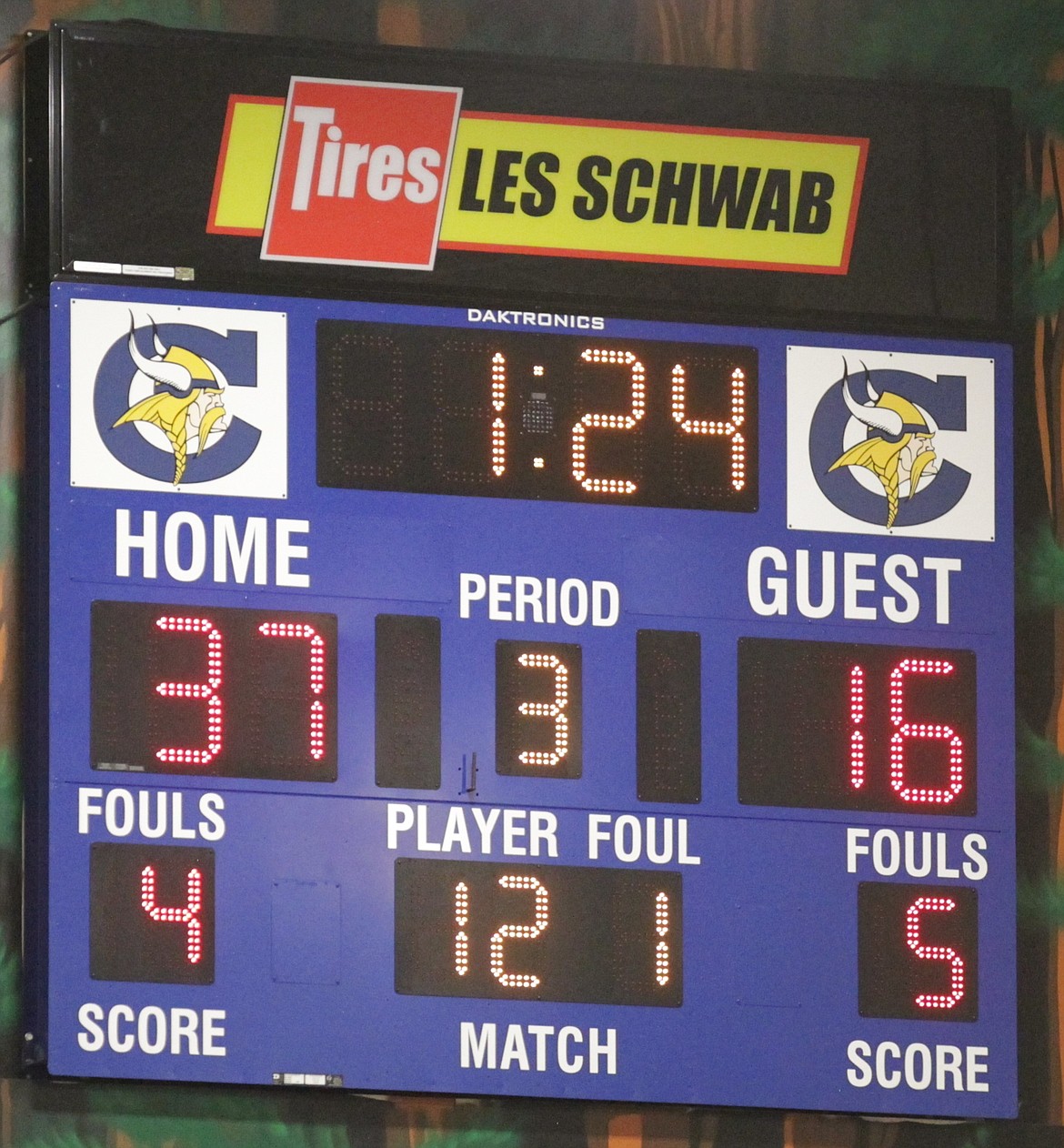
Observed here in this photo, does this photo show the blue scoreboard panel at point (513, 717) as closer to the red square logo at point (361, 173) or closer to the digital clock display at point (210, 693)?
the digital clock display at point (210, 693)

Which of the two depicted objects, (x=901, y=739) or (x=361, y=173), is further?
(x=361, y=173)

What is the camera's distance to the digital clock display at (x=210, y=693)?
561cm

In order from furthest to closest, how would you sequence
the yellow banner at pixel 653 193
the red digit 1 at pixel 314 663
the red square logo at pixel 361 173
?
the yellow banner at pixel 653 193 → the red square logo at pixel 361 173 → the red digit 1 at pixel 314 663

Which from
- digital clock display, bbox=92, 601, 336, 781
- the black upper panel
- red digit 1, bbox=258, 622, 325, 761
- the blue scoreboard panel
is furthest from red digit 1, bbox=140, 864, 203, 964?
the black upper panel

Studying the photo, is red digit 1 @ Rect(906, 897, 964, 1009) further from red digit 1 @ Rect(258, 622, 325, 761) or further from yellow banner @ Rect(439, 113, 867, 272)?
yellow banner @ Rect(439, 113, 867, 272)

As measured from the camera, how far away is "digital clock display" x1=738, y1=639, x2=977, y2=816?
5867mm

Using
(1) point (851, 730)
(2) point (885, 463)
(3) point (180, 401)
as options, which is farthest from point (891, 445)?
(3) point (180, 401)

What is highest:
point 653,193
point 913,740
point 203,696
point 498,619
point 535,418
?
point 653,193

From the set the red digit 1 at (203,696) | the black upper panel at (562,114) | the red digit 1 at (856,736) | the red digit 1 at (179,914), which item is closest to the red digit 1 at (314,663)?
the red digit 1 at (203,696)

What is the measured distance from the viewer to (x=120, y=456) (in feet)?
18.9

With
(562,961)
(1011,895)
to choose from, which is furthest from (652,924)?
(1011,895)

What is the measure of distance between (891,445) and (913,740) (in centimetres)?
73

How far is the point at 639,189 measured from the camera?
20.2ft

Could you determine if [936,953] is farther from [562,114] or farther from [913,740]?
[562,114]
